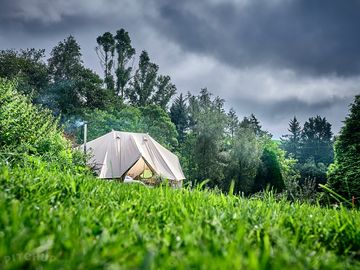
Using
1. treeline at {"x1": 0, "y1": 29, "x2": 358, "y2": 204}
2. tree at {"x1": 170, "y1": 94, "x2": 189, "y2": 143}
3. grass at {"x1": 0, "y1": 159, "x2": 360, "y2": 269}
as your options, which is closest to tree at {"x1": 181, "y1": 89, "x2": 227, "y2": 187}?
treeline at {"x1": 0, "y1": 29, "x2": 358, "y2": 204}

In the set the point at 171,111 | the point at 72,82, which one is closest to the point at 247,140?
the point at 72,82

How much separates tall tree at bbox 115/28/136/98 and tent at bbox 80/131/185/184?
21381mm

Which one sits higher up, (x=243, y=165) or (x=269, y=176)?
(x=243, y=165)

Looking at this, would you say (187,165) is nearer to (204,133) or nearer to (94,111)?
(204,133)

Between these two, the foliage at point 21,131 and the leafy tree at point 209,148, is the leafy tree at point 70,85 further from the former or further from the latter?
the foliage at point 21,131

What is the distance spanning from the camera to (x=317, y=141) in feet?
310

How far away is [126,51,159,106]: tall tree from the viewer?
1917 inches

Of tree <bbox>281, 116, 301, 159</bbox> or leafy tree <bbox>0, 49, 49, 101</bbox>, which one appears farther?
tree <bbox>281, 116, 301, 159</bbox>

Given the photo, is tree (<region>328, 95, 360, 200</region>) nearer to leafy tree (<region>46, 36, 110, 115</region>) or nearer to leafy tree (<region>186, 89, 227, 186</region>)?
leafy tree (<region>186, 89, 227, 186</region>)

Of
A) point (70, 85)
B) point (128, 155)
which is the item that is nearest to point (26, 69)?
point (70, 85)

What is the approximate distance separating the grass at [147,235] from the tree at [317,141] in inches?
3361

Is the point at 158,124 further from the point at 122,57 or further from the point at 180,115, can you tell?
the point at 180,115

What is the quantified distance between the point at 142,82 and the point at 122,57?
517 cm

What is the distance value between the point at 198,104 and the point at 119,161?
2185 cm
